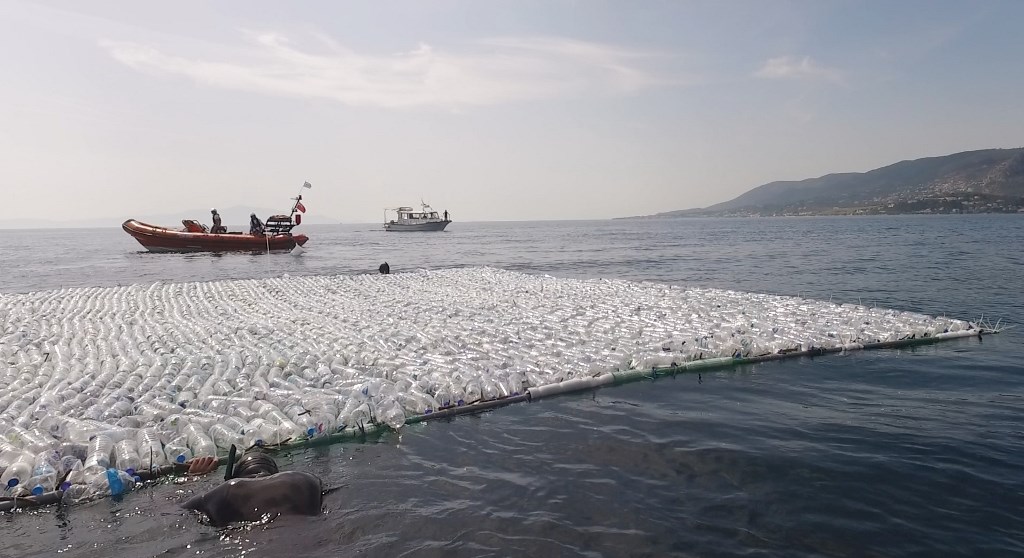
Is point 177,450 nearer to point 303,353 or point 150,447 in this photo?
point 150,447

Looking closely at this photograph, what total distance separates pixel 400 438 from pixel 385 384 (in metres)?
1.47

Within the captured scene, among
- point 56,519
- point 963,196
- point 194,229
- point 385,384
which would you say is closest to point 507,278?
point 385,384

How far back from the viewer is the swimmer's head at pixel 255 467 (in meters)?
6.61

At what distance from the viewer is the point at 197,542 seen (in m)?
5.62

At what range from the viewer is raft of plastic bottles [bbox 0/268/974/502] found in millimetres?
7621

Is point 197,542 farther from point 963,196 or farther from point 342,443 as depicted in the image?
point 963,196

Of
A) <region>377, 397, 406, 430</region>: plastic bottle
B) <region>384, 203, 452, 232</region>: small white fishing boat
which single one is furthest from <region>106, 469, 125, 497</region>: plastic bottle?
<region>384, 203, 452, 232</region>: small white fishing boat

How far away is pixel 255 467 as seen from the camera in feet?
21.8

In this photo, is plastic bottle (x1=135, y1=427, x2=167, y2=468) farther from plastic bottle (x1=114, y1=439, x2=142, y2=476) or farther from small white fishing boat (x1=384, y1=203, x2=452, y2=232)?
small white fishing boat (x1=384, y1=203, x2=452, y2=232)

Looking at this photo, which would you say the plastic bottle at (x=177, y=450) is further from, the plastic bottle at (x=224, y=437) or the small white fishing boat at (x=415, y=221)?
the small white fishing boat at (x=415, y=221)

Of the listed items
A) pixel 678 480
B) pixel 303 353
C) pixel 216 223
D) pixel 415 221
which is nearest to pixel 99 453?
pixel 303 353

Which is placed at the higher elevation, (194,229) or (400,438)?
(194,229)

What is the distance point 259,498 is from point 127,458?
2163 millimetres

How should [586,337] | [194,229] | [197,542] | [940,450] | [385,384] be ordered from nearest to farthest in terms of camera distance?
1. [197,542]
2. [940,450]
3. [385,384]
4. [586,337]
5. [194,229]
